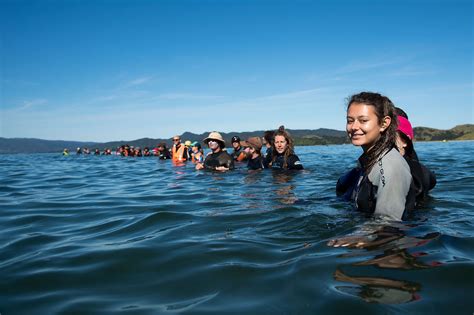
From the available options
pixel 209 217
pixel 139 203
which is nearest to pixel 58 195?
pixel 139 203

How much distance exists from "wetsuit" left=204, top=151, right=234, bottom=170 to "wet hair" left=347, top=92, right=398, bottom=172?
8.97m

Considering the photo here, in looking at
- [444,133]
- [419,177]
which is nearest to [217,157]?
[419,177]

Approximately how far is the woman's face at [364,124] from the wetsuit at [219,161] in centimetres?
892

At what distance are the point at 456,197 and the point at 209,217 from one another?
4.72 m

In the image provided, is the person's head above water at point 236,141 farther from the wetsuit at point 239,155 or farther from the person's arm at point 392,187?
the person's arm at point 392,187

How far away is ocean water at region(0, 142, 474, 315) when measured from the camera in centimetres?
242

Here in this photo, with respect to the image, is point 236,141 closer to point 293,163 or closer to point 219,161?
point 219,161

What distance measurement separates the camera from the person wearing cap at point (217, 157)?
1285cm

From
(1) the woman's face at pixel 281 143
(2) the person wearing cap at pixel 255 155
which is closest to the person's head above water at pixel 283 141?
(1) the woman's face at pixel 281 143

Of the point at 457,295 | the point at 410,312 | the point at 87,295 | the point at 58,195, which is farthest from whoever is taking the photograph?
the point at 58,195

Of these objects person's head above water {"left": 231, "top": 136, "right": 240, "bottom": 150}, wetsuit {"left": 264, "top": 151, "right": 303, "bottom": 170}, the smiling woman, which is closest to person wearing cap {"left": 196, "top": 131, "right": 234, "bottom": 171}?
wetsuit {"left": 264, "top": 151, "right": 303, "bottom": 170}

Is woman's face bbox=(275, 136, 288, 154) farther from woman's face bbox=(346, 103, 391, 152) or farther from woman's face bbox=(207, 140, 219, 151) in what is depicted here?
woman's face bbox=(346, 103, 391, 152)

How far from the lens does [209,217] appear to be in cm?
530

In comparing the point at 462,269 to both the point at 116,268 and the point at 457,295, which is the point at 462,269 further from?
the point at 116,268
